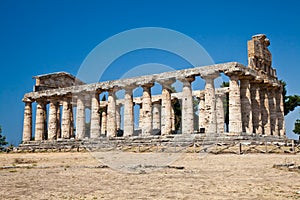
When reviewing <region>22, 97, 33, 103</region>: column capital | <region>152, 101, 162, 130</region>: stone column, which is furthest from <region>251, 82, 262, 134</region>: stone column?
<region>22, 97, 33, 103</region>: column capital

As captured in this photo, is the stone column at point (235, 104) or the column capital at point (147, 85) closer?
the stone column at point (235, 104)

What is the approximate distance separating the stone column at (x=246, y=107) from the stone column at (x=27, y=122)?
30.5 m

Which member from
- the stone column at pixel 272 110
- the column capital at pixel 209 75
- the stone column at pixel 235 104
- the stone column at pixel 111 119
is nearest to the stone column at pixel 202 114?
the stone column at pixel 272 110

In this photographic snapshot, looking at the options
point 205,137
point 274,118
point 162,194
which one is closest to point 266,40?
point 274,118

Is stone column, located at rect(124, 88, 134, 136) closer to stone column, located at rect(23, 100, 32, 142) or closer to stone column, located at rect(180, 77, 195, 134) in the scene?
stone column, located at rect(180, 77, 195, 134)

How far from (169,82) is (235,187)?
29297 mm

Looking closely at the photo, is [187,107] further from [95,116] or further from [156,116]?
[156,116]

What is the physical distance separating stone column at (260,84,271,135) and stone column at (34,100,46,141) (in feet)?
98.3

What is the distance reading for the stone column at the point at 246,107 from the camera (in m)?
36.4

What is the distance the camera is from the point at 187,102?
37.6 meters

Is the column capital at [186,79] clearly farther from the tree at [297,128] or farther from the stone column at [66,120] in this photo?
the tree at [297,128]

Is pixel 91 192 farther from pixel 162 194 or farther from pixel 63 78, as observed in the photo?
pixel 63 78

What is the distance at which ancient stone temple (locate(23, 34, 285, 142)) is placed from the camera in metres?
35.7

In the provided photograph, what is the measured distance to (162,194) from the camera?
9.43m
